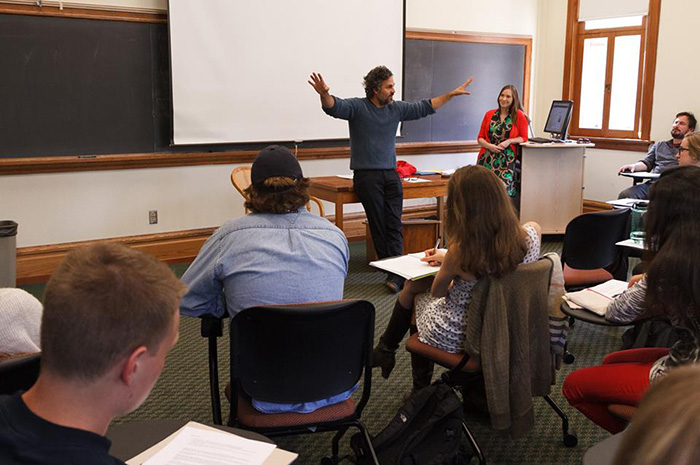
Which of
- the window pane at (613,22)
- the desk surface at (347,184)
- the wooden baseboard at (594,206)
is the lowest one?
the wooden baseboard at (594,206)

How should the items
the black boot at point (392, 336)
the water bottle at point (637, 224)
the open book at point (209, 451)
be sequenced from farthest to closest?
1. the water bottle at point (637, 224)
2. the black boot at point (392, 336)
3. the open book at point (209, 451)

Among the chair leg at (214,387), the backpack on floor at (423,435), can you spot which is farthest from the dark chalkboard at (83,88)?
the backpack on floor at (423,435)

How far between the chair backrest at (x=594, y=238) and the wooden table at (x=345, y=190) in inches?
68.5

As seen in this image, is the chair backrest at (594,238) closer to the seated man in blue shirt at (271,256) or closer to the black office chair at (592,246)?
the black office chair at (592,246)

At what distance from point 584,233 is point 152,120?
Result: 3.52 metres

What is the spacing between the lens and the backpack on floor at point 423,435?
2.38m

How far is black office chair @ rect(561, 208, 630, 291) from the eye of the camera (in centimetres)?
379

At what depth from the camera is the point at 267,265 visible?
2.26 meters

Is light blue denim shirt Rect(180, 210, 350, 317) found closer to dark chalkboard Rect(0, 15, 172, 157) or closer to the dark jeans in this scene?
the dark jeans

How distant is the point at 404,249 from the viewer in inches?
227

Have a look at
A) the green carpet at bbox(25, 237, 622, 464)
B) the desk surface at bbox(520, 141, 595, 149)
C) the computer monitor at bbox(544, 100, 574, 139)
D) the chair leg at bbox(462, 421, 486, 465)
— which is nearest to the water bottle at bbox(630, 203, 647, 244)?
the green carpet at bbox(25, 237, 622, 464)

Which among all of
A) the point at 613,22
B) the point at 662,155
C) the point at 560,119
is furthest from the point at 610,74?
the point at 662,155

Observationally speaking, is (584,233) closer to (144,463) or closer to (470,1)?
(144,463)

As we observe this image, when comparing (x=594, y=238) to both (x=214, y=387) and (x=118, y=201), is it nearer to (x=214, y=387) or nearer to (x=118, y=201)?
(x=214, y=387)
